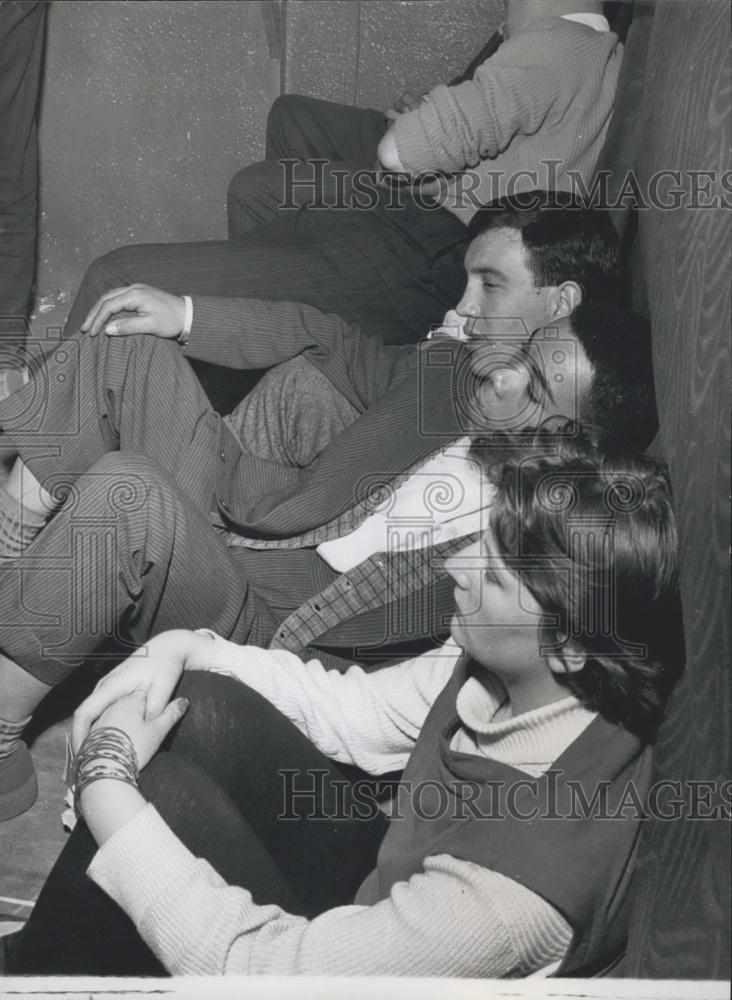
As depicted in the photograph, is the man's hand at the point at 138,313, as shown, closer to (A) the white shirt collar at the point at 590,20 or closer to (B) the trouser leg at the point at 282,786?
(B) the trouser leg at the point at 282,786

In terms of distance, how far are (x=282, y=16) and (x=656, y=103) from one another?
1.29m

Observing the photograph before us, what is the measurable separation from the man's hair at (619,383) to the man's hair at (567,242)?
0.53ft

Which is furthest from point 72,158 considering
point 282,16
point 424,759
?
point 424,759

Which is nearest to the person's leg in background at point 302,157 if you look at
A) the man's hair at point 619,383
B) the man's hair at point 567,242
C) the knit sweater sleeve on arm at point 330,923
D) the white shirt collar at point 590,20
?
the white shirt collar at point 590,20

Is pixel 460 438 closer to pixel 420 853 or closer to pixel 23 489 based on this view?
pixel 23 489

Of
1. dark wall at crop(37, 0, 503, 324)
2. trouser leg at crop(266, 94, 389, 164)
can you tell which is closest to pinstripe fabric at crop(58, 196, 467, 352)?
trouser leg at crop(266, 94, 389, 164)

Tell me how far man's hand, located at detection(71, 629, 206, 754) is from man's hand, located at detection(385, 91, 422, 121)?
62.9 inches

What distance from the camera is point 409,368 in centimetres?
200

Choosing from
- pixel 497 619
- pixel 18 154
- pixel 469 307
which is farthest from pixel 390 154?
pixel 497 619

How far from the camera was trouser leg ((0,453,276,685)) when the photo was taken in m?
1.57

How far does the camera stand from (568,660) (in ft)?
3.91

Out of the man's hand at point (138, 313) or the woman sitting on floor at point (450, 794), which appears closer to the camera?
the woman sitting on floor at point (450, 794)

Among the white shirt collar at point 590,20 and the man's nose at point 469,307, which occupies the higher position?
the white shirt collar at point 590,20

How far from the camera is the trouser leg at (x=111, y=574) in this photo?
157 cm
